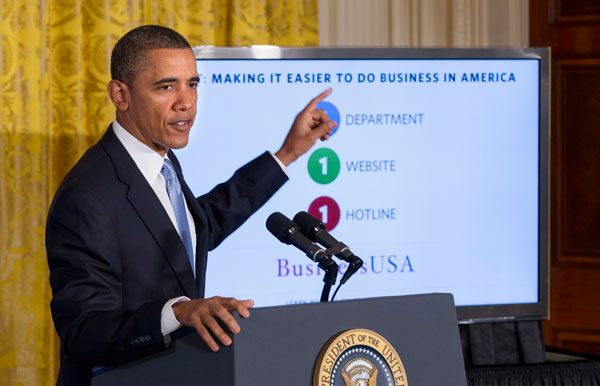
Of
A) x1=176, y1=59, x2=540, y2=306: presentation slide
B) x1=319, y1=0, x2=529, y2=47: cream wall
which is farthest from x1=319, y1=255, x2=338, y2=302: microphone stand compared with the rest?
x1=319, y1=0, x2=529, y2=47: cream wall

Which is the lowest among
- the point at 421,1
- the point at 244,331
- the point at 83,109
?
the point at 244,331

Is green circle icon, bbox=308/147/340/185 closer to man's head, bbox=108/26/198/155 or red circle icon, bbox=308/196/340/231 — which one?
red circle icon, bbox=308/196/340/231

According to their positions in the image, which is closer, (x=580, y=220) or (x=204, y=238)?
(x=204, y=238)

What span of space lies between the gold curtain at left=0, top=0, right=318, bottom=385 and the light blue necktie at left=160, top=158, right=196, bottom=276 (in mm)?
1144

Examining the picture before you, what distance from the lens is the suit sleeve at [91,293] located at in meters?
1.53

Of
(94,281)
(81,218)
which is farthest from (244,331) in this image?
(81,218)

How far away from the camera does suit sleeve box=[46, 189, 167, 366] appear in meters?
1.53

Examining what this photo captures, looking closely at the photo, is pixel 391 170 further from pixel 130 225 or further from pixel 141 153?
pixel 130 225

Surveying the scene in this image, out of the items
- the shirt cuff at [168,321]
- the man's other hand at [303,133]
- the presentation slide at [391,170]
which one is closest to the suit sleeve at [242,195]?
the man's other hand at [303,133]

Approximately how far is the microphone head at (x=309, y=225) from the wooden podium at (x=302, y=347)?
0.71ft

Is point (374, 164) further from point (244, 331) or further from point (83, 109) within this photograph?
point (244, 331)

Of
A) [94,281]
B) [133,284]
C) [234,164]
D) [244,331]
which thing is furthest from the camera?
[234,164]

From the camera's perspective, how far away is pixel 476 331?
129 inches

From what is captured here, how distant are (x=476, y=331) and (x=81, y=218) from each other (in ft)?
6.52
